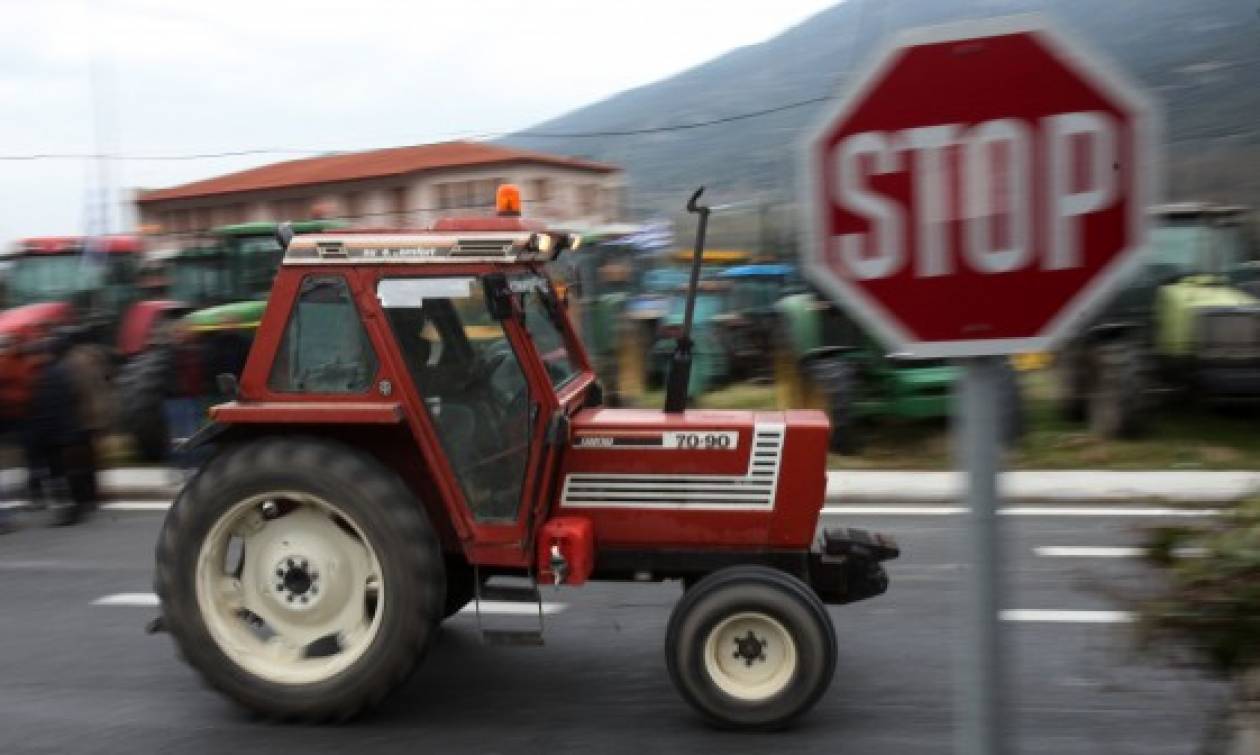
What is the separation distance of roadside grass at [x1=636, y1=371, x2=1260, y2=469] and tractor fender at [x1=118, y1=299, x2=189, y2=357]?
20.1 feet

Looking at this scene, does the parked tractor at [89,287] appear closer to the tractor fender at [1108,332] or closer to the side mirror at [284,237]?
the side mirror at [284,237]

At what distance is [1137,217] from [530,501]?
312cm

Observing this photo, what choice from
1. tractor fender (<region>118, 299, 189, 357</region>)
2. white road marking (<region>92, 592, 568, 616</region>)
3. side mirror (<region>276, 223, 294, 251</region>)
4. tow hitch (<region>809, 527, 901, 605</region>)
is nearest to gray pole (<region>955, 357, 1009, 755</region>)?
tow hitch (<region>809, 527, 901, 605</region>)

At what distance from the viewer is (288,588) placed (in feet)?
16.3

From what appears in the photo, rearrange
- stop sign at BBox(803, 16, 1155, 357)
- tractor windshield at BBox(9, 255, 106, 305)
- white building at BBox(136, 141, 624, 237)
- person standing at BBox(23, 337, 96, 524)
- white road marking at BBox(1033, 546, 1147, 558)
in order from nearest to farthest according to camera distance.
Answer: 1. stop sign at BBox(803, 16, 1155, 357)
2. white road marking at BBox(1033, 546, 1147, 558)
3. person standing at BBox(23, 337, 96, 524)
4. tractor windshield at BBox(9, 255, 106, 305)
5. white building at BBox(136, 141, 624, 237)

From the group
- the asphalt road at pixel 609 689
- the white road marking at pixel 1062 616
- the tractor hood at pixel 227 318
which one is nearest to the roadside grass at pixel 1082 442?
the asphalt road at pixel 609 689

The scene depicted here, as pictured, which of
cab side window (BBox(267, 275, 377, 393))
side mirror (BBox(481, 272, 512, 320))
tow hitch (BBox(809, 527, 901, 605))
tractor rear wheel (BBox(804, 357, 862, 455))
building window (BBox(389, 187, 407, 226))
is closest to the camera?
side mirror (BBox(481, 272, 512, 320))

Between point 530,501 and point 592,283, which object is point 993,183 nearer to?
point 530,501

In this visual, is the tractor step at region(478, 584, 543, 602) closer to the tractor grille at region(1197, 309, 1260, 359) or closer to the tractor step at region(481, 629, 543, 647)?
the tractor step at region(481, 629, 543, 647)

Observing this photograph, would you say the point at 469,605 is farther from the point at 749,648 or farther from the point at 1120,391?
the point at 1120,391

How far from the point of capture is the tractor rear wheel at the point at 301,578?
466cm

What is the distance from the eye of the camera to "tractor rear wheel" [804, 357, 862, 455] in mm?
10695

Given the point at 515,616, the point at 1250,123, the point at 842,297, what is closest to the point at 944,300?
the point at 842,297

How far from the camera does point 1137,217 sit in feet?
6.95
